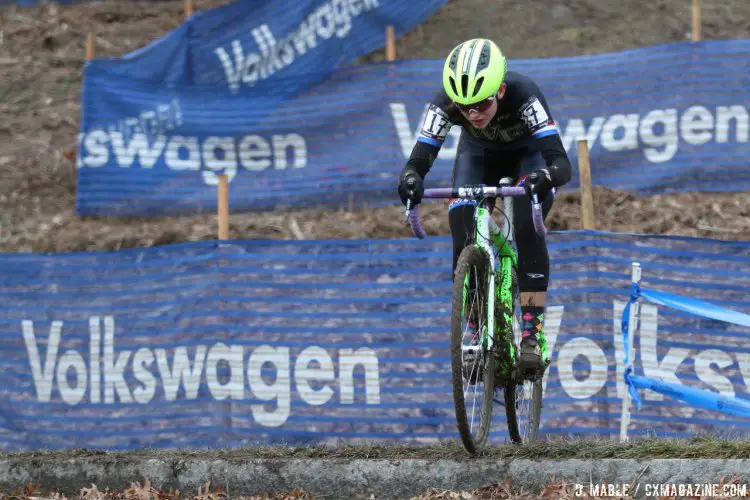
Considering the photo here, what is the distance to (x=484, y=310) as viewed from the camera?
20.1 ft

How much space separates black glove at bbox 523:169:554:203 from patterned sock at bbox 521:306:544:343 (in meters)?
0.85

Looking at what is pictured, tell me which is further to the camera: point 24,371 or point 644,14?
point 644,14

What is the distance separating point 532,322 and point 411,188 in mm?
1163

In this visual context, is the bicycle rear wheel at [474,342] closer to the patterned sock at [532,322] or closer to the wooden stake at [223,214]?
the patterned sock at [532,322]

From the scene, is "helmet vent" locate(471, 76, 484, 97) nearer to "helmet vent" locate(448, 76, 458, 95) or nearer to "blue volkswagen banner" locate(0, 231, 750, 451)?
"helmet vent" locate(448, 76, 458, 95)

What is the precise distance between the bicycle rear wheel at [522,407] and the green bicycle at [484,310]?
0.23 ft

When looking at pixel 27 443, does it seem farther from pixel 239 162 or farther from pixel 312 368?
pixel 239 162

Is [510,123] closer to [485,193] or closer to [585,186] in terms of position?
[485,193]

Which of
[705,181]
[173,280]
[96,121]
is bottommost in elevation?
[173,280]

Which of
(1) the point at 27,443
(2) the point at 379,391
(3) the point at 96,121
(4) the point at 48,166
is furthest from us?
(4) the point at 48,166

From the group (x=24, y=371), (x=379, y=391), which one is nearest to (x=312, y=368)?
(x=379, y=391)

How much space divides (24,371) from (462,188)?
5.79 m

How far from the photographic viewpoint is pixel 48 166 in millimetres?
15688

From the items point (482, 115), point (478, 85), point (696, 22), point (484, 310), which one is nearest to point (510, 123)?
point (482, 115)
